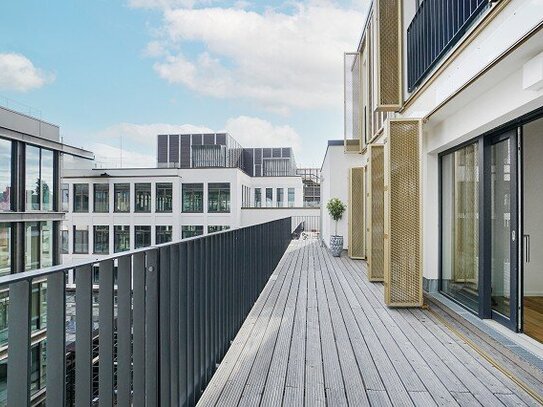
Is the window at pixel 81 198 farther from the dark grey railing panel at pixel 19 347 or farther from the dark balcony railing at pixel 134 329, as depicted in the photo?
the dark grey railing panel at pixel 19 347

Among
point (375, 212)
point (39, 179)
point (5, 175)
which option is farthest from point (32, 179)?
point (375, 212)

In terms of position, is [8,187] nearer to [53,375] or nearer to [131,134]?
[53,375]

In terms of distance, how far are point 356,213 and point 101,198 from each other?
17392mm

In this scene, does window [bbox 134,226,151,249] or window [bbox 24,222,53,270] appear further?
window [bbox 134,226,151,249]

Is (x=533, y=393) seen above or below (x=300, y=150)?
below

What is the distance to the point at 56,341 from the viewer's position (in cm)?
99

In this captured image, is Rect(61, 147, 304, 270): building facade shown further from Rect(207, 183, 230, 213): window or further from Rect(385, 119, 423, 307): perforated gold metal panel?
Rect(385, 119, 423, 307): perforated gold metal panel

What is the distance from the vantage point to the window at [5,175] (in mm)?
9031

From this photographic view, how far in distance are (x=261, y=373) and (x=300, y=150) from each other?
91.6ft

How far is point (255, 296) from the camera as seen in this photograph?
13.1 feet

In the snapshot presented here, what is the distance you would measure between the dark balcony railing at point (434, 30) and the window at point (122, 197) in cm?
1870

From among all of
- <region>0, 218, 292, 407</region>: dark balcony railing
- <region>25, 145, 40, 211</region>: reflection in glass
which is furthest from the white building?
<region>0, 218, 292, 407</region>: dark balcony railing

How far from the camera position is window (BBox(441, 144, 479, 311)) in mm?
3494

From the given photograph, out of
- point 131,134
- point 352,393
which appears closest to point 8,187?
point 352,393
